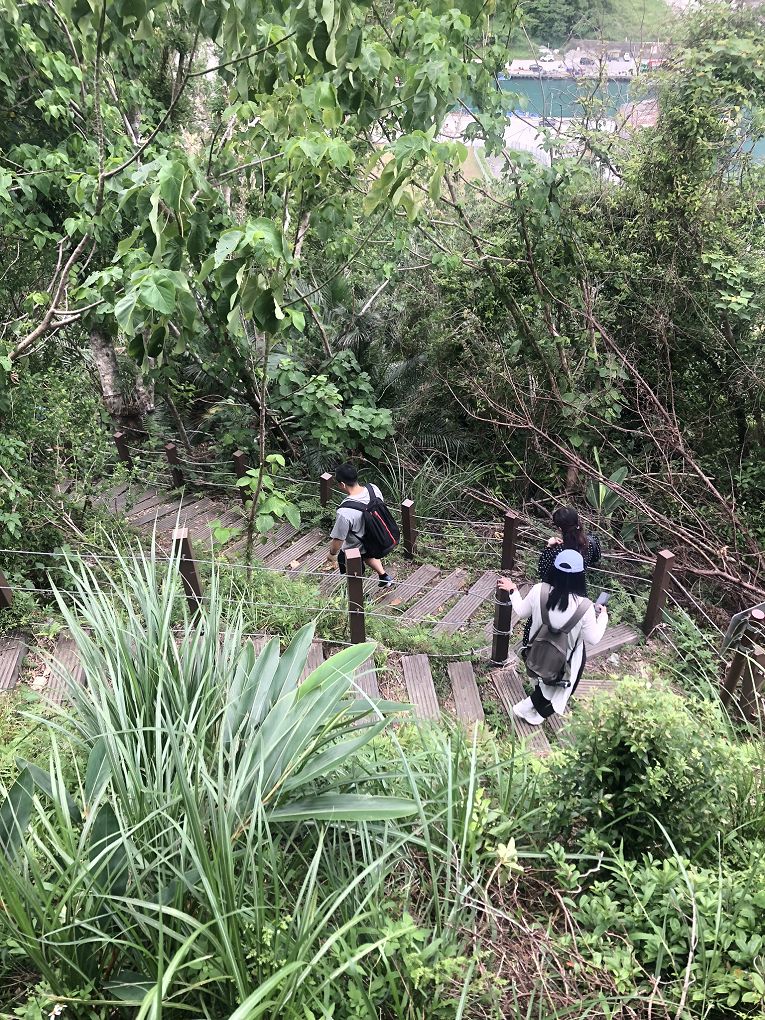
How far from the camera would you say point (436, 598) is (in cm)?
546

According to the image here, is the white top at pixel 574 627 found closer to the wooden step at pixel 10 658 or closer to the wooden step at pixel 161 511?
the wooden step at pixel 10 658

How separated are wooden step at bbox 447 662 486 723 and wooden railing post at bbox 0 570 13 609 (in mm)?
3029

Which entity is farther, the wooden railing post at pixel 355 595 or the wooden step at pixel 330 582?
the wooden step at pixel 330 582

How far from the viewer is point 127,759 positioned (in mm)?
2004

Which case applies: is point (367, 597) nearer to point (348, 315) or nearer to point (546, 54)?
point (348, 315)

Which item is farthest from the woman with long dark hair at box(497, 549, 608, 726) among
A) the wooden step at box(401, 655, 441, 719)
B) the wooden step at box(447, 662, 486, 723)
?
the wooden step at box(401, 655, 441, 719)

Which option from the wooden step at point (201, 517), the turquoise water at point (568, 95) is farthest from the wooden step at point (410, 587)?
the turquoise water at point (568, 95)

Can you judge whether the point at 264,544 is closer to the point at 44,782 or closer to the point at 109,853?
the point at 44,782

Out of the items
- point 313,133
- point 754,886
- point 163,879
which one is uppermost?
point 313,133

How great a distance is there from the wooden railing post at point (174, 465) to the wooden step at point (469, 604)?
3.44 metres

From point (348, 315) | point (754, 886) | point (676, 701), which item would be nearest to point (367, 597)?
point (676, 701)

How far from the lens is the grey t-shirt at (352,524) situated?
5109 millimetres

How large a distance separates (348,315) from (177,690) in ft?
21.7

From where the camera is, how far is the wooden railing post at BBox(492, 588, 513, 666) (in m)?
4.26
